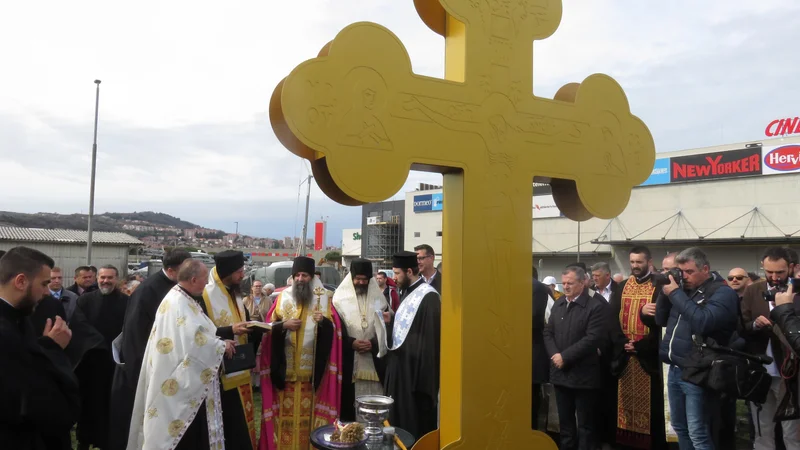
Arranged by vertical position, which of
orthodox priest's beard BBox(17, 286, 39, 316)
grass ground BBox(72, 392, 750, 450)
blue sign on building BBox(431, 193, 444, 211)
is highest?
blue sign on building BBox(431, 193, 444, 211)

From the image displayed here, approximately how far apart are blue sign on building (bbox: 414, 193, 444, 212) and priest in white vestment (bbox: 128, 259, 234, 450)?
35.7 metres

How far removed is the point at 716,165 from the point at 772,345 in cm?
2532

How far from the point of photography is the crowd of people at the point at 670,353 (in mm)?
4406

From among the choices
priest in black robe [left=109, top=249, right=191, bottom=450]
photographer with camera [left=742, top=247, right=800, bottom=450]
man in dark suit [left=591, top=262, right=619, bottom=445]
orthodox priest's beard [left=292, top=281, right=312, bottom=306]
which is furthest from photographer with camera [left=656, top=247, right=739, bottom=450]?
priest in black robe [left=109, top=249, right=191, bottom=450]

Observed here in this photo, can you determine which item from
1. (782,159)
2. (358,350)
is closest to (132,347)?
(358,350)

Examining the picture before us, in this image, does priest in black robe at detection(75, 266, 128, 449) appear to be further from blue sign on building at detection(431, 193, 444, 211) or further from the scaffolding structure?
the scaffolding structure

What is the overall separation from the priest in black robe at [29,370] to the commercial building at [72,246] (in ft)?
66.6

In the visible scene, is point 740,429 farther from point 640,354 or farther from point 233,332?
point 233,332

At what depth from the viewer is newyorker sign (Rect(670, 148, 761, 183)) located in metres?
26.1

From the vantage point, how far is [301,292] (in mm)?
5152

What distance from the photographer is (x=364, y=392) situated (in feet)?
17.5

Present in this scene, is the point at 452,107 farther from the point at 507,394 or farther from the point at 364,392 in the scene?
the point at 364,392

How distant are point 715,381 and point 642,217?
27057 millimetres

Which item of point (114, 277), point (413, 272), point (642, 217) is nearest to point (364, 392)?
point (413, 272)
